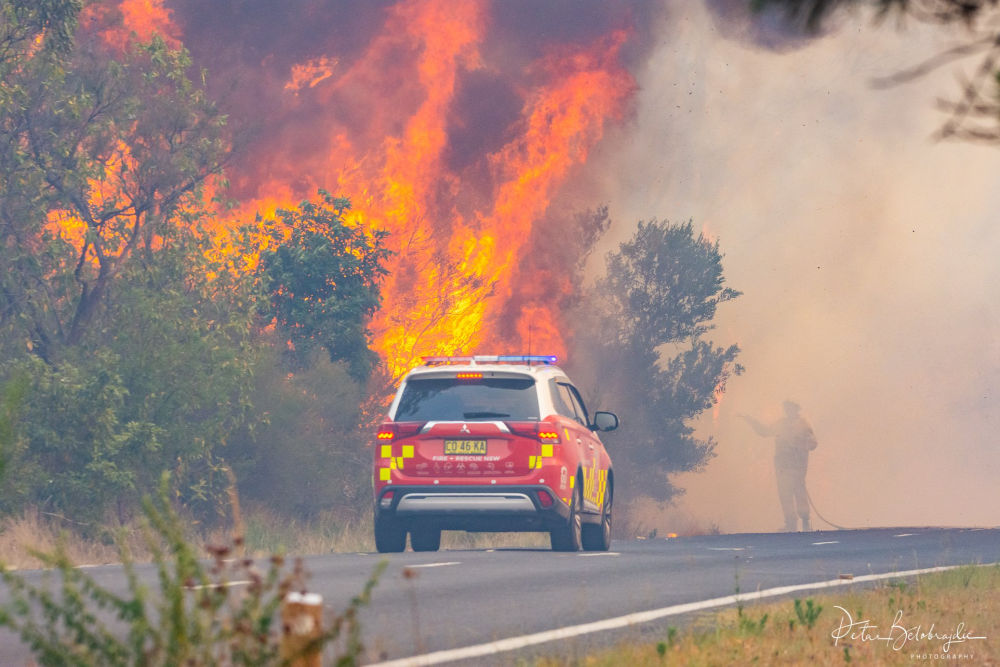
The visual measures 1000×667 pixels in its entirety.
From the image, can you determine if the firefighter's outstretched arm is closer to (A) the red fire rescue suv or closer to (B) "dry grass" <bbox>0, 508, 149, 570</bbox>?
(B) "dry grass" <bbox>0, 508, 149, 570</bbox>

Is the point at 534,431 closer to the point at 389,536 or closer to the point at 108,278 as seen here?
the point at 389,536

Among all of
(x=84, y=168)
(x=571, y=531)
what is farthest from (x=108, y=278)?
(x=571, y=531)

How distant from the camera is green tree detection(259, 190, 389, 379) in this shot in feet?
101

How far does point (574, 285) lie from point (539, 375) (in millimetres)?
30166

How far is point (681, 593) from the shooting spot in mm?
12352

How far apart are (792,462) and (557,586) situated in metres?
39.0

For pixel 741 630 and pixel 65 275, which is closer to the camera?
pixel 741 630

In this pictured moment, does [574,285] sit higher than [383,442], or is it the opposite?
[574,285]

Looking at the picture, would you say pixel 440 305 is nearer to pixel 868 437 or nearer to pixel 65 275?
pixel 65 275

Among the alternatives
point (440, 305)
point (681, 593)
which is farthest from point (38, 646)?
point (440, 305)

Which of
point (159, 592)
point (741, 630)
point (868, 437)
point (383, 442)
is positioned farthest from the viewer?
point (868, 437)

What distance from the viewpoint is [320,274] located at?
1212 inches

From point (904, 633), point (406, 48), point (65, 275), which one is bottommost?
point (904, 633)
